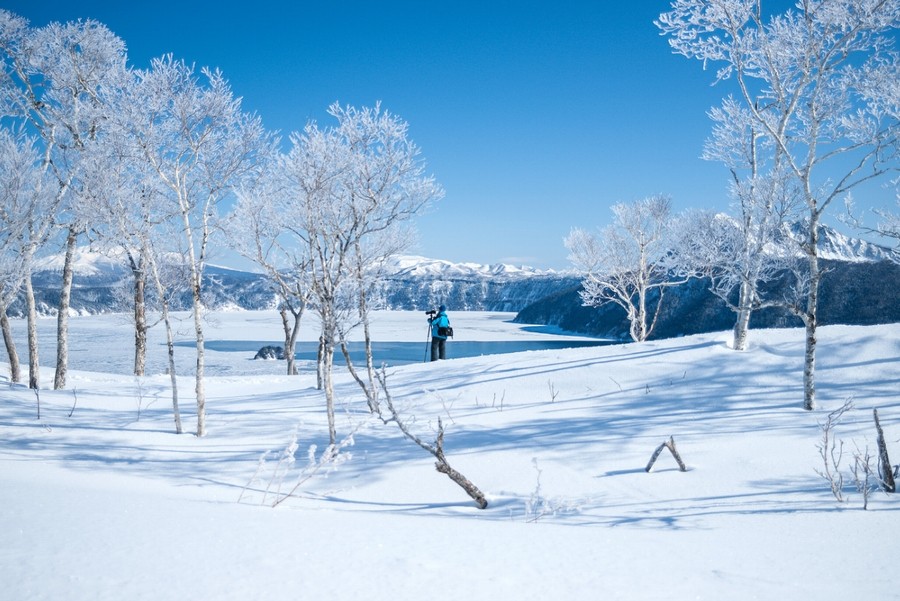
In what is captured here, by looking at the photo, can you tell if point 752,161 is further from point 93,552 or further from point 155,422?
point 155,422

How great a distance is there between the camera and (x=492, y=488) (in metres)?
5.82

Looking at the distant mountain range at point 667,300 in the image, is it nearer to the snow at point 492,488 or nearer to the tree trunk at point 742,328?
the tree trunk at point 742,328

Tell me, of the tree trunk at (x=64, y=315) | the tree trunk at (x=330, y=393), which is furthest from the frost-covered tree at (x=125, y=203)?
the tree trunk at (x=64, y=315)

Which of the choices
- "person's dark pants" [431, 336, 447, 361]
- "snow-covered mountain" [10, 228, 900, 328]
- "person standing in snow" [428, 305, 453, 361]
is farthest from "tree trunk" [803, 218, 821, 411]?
"person's dark pants" [431, 336, 447, 361]

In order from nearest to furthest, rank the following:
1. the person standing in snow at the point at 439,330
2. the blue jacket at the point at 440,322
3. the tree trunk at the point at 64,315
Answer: the tree trunk at the point at 64,315, the person standing in snow at the point at 439,330, the blue jacket at the point at 440,322

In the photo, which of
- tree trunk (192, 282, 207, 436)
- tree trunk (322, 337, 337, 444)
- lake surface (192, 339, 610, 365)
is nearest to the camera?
tree trunk (322, 337, 337, 444)

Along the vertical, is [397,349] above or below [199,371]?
below

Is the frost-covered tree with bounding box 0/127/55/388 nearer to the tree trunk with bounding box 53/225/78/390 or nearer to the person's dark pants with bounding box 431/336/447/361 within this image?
the tree trunk with bounding box 53/225/78/390

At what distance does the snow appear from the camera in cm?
198

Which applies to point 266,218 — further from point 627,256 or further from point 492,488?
point 627,256

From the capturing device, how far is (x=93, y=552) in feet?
6.54

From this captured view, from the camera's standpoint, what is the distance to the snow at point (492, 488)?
1980 mm

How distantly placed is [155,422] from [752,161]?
549 inches

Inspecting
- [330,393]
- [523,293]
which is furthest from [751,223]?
[523,293]
